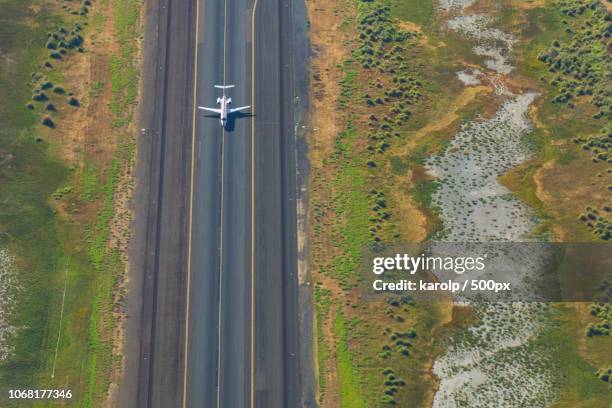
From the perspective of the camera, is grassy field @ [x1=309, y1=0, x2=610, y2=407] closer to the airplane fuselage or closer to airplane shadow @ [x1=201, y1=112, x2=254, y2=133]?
airplane shadow @ [x1=201, y1=112, x2=254, y2=133]

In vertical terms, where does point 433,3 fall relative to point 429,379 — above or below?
above

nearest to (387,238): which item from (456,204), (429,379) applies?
(456,204)

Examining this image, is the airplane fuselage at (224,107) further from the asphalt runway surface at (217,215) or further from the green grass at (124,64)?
the green grass at (124,64)

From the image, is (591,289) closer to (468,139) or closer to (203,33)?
(468,139)

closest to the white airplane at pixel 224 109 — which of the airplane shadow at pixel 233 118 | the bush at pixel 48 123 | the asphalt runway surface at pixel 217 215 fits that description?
the airplane shadow at pixel 233 118

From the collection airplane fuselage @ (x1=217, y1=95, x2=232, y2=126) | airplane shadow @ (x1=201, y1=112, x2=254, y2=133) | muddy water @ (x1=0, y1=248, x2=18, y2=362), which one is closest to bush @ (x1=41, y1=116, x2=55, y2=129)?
muddy water @ (x1=0, y1=248, x2=18, y2=362)

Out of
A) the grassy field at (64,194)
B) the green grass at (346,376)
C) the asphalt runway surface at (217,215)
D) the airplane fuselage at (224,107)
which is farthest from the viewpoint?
the airplane fuselage at (224,107)
